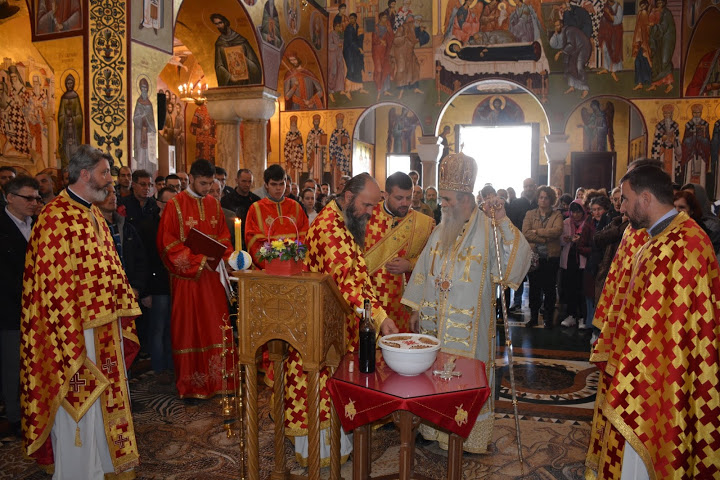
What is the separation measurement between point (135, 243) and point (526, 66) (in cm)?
1219

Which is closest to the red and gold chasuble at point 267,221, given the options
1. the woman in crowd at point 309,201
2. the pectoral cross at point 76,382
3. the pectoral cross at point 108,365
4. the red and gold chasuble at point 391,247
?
the red and gold chasuble at point 391,247

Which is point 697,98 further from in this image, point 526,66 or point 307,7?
point 307,7

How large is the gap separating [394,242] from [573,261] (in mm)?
4180

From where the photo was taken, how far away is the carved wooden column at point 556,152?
14336mm

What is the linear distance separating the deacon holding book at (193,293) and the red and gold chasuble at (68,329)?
4.49 feet

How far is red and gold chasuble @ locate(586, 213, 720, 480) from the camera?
8.27 ft

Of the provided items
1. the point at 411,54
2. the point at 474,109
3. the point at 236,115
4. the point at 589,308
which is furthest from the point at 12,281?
the point at 474,109

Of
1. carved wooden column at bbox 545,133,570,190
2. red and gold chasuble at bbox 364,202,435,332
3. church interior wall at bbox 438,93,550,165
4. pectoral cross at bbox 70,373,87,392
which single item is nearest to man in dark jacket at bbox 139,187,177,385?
pectoral cross at bbox 70,373,87,392

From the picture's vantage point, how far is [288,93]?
15375 millimetres

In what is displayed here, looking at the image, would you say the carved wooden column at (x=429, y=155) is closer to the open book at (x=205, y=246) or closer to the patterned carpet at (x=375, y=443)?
the patterned carpet at (x=375, y=443)

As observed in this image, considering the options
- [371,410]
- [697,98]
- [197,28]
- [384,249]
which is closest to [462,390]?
[371,410]

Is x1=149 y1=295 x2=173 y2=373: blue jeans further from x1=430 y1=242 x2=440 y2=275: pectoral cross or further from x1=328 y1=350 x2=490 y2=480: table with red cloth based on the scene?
x1=328 y1=350 x2=490 y2=480: table with red cloth

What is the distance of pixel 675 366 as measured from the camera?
99.2 inches

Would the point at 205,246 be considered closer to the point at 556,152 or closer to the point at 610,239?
the point at 610,239
